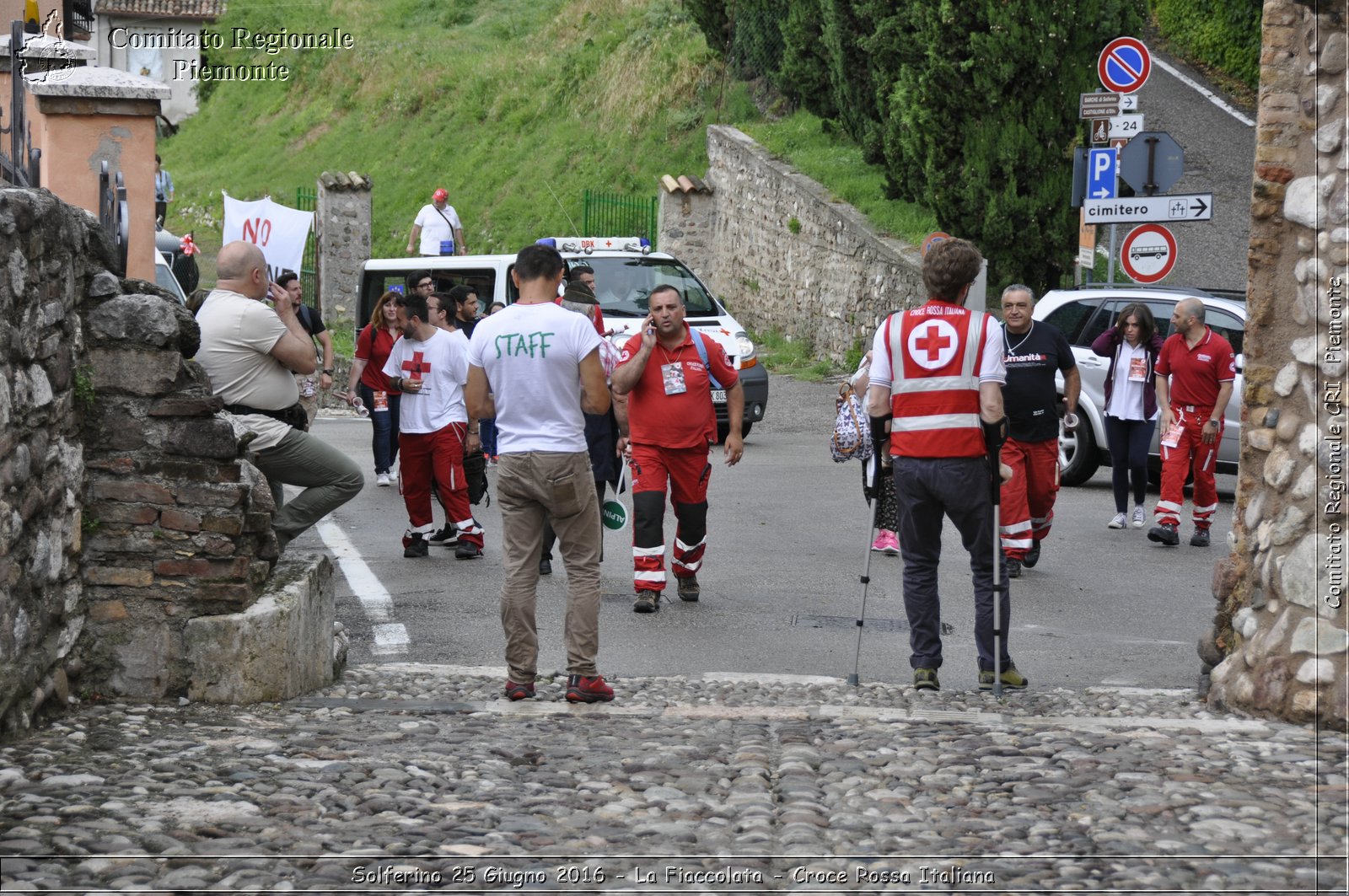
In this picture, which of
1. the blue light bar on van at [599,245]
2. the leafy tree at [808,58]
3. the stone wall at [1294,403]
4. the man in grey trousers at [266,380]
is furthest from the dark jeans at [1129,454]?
the leafy tree at [808,58]

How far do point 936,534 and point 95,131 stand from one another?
8086mm

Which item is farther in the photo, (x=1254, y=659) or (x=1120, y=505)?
(x=1120, y=505)

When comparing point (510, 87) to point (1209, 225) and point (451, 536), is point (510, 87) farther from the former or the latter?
point (451, 536)

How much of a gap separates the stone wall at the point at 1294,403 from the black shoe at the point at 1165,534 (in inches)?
211

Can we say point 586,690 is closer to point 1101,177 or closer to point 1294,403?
point 1294,403

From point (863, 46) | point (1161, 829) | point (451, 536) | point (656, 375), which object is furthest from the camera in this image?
point (863, 46)

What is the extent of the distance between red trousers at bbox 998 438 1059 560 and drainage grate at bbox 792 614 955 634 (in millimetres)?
1039

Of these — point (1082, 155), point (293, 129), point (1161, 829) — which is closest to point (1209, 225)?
point (1082, 155)

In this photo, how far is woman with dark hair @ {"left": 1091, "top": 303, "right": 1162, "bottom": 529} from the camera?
12273 millimetres

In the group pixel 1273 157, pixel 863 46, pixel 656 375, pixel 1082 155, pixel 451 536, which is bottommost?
pixel 451 536

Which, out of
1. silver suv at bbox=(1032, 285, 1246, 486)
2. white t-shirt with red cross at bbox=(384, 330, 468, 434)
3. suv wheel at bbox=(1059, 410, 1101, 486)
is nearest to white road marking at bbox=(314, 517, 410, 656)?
white t-shirt with red cross at bbox=(384, 330, 468, 434)

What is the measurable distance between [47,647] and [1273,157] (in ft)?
16.1

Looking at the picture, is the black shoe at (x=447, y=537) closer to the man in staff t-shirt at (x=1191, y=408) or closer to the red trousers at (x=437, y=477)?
the red trousers at (x=437, y=477)

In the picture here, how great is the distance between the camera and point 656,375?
376 inches
